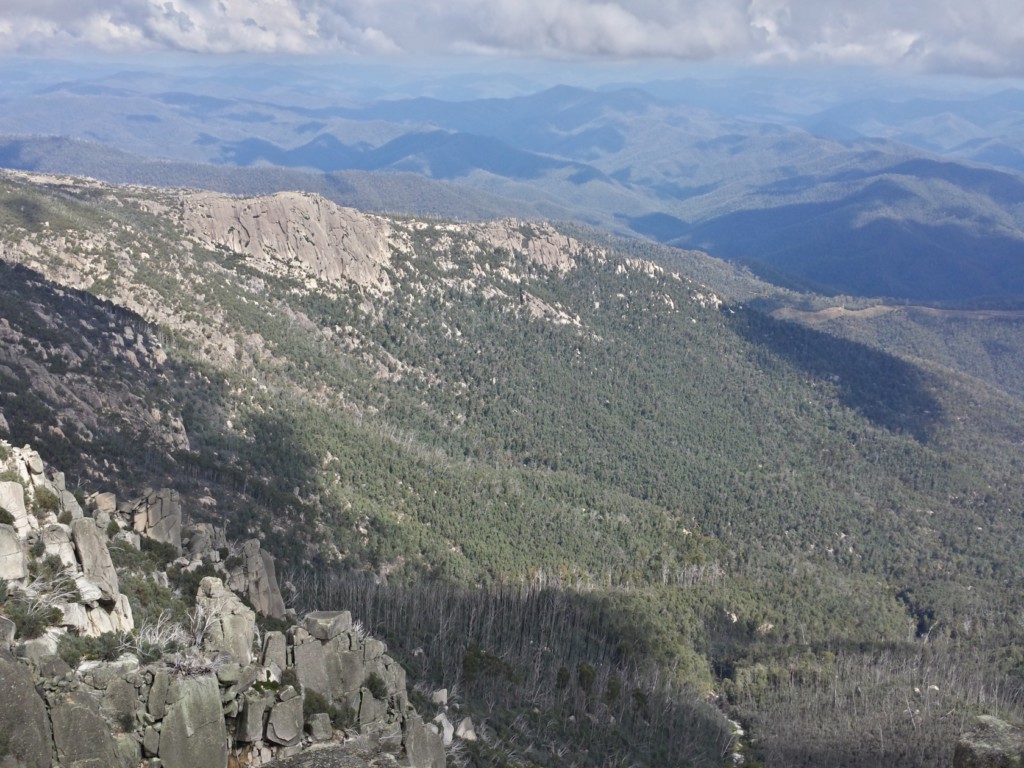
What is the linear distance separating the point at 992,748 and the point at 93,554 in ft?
130

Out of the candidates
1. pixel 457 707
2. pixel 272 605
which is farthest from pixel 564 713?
pixel 272 605

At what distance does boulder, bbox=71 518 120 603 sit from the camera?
34.1 metres

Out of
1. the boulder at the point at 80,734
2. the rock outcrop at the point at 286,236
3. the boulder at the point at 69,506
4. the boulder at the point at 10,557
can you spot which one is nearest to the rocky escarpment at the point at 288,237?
the rock outcrop at the point at 286,236

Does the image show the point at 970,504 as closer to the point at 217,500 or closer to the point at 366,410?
the point at 366,410

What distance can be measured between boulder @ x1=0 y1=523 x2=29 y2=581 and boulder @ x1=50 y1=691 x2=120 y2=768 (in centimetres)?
694

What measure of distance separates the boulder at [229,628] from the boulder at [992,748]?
3209cm

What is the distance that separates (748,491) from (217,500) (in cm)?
11029

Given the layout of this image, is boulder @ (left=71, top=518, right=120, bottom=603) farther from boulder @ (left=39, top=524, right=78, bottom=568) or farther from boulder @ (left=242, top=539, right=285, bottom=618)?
boulder @ (left=242, top=539, right=285, bottom=618)

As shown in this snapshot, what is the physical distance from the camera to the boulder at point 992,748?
3775cm

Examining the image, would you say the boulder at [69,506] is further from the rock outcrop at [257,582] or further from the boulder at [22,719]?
the boulder at [22,719]

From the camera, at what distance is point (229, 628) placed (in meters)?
34.8

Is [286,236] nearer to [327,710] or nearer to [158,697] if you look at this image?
[327,710]

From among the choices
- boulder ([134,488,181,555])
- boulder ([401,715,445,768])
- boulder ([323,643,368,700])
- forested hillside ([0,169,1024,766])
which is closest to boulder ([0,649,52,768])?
boulder ([401,715,445,768])

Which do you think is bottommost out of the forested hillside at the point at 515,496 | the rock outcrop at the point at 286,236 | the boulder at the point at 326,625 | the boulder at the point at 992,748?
the forested hillside at the point at 515,496
